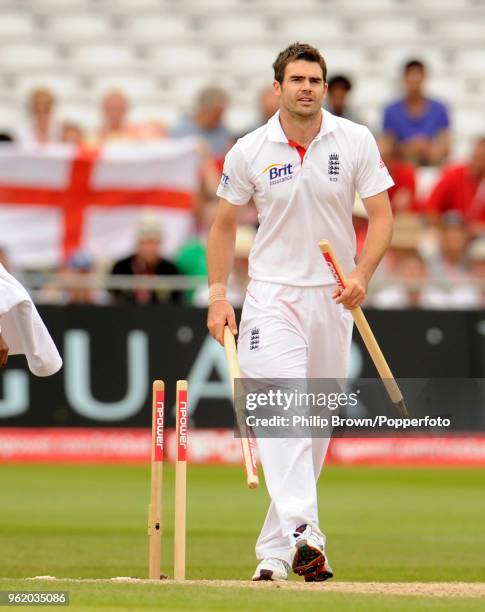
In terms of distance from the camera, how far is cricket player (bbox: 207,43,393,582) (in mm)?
7988

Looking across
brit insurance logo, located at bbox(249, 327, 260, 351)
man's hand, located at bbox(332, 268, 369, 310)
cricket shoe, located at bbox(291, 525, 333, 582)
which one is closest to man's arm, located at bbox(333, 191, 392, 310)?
man's hand, located at bbox(332, 268, 369, 310)

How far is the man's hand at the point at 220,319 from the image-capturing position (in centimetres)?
814

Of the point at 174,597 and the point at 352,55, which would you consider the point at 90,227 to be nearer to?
the point at 352,55

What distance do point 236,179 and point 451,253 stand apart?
840 cm

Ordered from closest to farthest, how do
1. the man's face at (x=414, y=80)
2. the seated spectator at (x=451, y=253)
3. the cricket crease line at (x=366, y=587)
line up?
the cricket crease line at (x=366, y=587)
the seated spectator at (x=451, y=253)
the man's face at (x=414, y=80)

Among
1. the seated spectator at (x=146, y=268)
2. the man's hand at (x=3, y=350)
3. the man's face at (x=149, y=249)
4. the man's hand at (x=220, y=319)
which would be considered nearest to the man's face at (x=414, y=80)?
the seated spectator at (x=146, y=268)

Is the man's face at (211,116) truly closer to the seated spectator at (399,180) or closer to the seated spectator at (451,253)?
the seated spectator at (399,180)

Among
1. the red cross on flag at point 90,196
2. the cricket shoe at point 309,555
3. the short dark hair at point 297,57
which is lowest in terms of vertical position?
the cricket shoe at point 309,555

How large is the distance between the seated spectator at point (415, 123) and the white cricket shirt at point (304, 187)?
9.72 metres

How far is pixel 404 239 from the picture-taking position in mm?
16031

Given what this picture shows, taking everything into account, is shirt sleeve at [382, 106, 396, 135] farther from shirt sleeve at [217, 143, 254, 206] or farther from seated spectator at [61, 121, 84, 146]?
shirt sleeve at [217, 143, 254, 206]

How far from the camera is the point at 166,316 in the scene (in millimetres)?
15766

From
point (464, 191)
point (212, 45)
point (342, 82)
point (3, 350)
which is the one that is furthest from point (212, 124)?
point (3, 350)

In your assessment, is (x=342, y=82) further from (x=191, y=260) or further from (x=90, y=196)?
(x=90, y=196)
